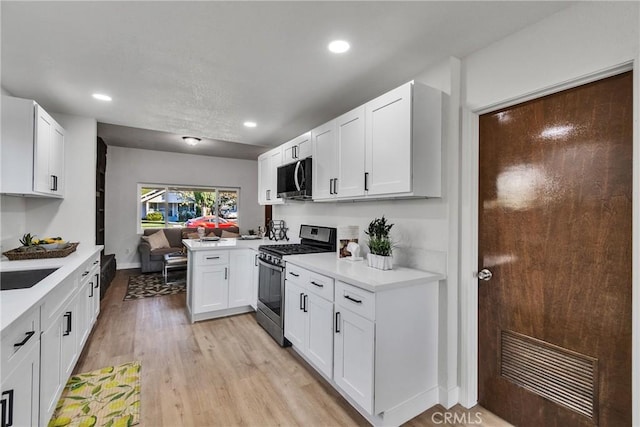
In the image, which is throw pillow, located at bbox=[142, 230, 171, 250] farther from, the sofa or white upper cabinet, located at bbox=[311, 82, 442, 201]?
white upper cabinet, located at bbox=[311, 82, 442, 201]

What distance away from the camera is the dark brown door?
1.46 meters

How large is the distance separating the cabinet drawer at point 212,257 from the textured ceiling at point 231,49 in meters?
1.59

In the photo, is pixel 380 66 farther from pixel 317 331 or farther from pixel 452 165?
pixel 317 331

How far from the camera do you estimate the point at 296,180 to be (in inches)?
127

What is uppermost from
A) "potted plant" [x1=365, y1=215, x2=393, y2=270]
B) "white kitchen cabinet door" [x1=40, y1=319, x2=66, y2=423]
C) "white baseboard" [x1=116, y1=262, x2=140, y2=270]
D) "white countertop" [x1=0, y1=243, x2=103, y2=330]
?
"potted plant" [x1=365, y1=215, x2=393, y2=270]

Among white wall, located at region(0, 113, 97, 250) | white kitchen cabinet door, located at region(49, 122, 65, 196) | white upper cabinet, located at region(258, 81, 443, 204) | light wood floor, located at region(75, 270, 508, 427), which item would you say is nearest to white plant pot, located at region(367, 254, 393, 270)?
white upper cabinet, located at region(258, 81, 443, 204)

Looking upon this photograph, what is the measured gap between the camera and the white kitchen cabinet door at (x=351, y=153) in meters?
2.36

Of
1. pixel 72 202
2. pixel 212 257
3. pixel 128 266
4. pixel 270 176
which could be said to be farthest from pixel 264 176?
pixel 128 266

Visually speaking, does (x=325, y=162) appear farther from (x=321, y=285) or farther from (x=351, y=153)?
(x=321, y=285)

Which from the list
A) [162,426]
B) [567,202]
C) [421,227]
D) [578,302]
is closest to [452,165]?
[421,227]

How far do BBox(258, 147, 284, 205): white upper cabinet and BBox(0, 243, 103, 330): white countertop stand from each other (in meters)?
2.01

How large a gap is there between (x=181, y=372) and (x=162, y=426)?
0.63 metres

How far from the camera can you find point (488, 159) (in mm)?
1987

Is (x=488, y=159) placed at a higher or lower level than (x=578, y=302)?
higher
